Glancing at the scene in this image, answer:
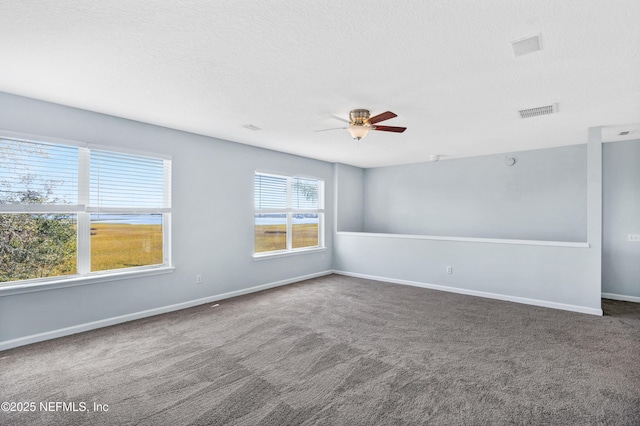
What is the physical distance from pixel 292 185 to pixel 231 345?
3589 mm

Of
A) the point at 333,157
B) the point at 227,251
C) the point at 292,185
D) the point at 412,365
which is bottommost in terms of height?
the point at 412,365

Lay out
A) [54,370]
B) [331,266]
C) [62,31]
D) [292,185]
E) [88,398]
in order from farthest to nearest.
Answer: [331,266]
[292,185]
[54,370]
[88,398]
[62,31]

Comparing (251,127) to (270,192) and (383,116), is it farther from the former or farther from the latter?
(383,116)

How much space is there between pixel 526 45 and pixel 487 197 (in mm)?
4421

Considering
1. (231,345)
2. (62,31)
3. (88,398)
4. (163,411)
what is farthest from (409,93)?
(88,398)

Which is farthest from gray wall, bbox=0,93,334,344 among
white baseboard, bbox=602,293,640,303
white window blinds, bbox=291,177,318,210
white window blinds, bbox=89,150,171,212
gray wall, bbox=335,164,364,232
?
white baseboard, bbox=602,293,640,303

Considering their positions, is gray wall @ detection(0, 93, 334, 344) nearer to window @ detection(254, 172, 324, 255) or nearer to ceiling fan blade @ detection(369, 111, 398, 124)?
window @ detection(254, 172, 324, 255)

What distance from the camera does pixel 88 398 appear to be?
7.37 feet

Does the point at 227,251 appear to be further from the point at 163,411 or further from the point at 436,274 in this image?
the point at 436,274

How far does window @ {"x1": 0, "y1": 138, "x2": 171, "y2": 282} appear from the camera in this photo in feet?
10.1

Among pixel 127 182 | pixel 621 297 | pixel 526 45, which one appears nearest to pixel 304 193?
pixel 127 182

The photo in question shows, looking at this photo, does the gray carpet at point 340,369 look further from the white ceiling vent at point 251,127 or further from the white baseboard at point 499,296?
the white ceiling vent at point 251,127

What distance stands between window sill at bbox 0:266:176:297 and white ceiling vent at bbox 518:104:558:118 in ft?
16.1

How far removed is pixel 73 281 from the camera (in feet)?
11.0
